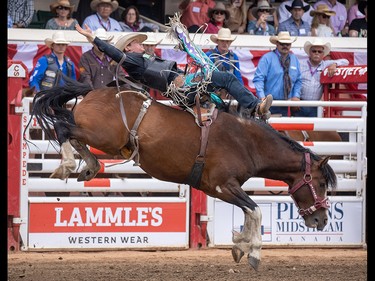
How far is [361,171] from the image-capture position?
9.45m

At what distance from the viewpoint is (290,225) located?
9.33 m

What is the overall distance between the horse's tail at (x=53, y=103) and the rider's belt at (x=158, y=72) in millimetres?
512

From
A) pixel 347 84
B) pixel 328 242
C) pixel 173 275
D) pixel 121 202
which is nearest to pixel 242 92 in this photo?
pixel 173 275

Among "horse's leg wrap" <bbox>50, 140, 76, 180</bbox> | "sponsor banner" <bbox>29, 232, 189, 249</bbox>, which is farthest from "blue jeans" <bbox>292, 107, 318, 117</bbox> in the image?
"horse's leg wrap" <bbox>50, 140, 76, 180</bbox>

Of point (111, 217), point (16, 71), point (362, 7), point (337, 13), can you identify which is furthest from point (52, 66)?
point (362, 7)

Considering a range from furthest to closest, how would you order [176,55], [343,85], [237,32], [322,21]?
1. [322,21]
2. [237,32]
3. [176,55]
4. [343,85]

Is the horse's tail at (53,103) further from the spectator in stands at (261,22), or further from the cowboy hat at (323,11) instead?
the cowboy hat at (323,11)

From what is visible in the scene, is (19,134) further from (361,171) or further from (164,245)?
(361,171)

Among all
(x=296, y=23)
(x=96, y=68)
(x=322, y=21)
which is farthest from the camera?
(x=322, y=21)

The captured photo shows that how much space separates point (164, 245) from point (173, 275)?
127 centimetres

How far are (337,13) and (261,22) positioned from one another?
1629mm

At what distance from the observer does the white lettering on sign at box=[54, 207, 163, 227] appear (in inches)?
348

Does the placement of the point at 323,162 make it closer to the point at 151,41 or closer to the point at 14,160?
the point at 14,160

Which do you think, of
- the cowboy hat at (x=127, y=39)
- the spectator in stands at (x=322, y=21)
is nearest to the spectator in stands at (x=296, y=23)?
the spectator in stands at (x=322, y=21)
